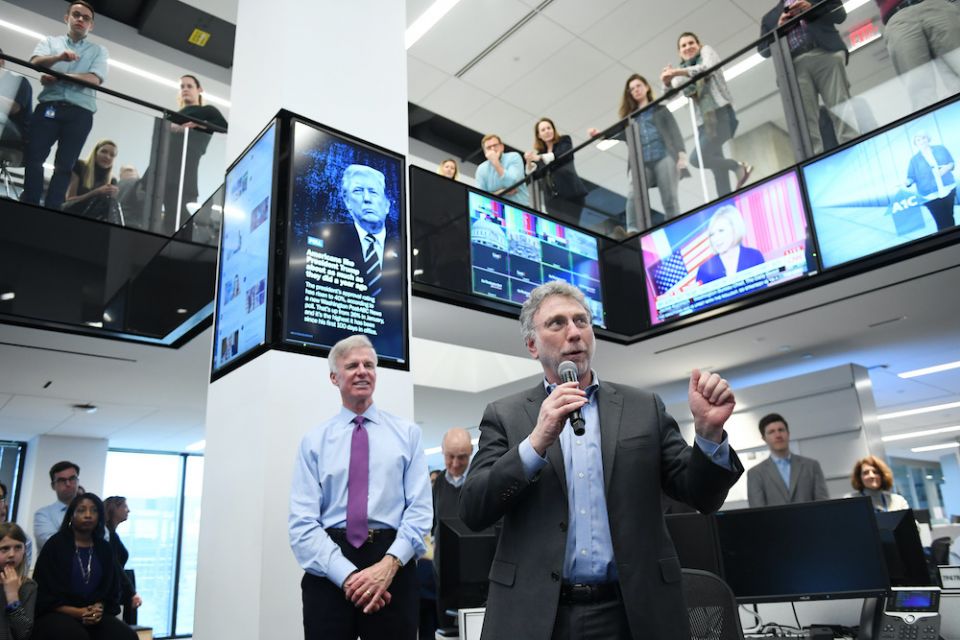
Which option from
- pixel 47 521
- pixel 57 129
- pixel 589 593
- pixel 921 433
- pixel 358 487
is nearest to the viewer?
pixel 589 593

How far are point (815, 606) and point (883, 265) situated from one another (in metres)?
3.03

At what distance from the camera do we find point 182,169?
17.8ft

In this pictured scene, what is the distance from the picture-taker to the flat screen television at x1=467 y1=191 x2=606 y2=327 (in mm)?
5586

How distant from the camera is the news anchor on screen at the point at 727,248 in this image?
572cm

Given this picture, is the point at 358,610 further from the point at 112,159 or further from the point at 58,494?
the point at 58,494

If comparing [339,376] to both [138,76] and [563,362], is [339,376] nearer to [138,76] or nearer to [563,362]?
[563,362]

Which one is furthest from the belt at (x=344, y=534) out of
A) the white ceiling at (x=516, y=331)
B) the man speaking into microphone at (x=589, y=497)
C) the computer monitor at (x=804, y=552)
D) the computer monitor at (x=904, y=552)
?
the white ceiling at (x=516, y=331)

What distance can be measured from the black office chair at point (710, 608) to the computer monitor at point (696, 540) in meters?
0.74

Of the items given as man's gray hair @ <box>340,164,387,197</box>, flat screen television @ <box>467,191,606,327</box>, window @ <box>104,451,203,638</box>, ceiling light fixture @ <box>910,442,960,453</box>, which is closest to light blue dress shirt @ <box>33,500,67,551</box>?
flat screen television @ <box>467,191,606,327</box>

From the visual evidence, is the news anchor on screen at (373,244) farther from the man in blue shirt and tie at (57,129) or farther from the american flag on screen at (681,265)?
the american flag on screen at (681,265)

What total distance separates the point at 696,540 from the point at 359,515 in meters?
1.30

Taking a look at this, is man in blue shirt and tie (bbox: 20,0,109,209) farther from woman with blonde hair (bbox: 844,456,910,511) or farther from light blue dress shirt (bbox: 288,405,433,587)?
woman with blonde hair (bbox: 844,456,910,511)

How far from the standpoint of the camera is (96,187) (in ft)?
17.1

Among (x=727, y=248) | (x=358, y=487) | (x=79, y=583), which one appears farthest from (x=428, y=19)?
(x=358, y=487)
